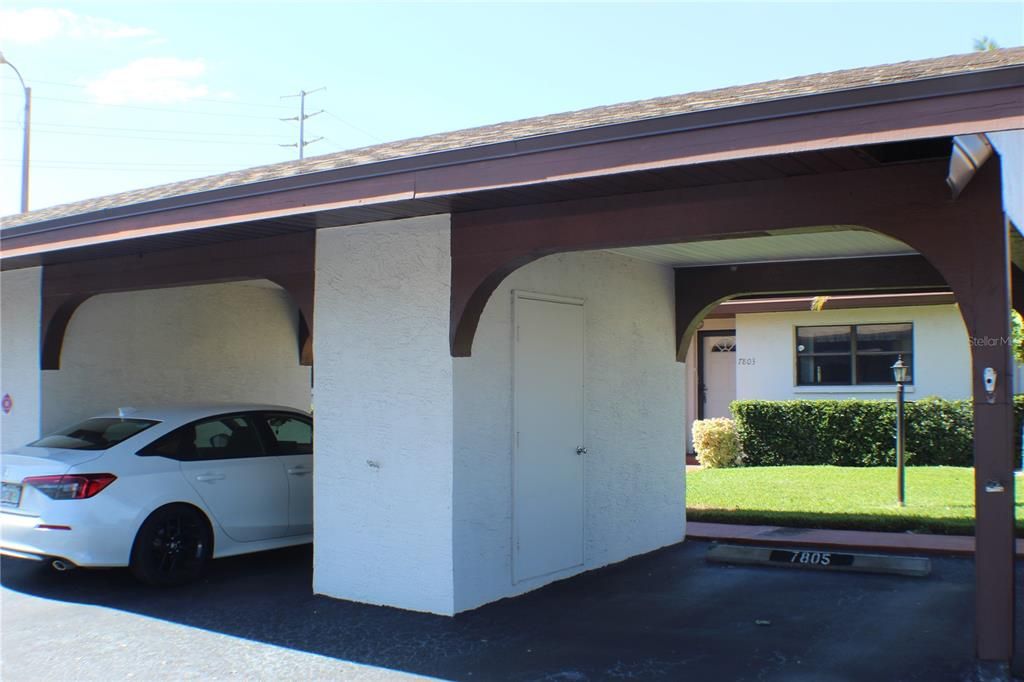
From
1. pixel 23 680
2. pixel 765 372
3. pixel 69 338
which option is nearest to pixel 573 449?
pixel 23 680

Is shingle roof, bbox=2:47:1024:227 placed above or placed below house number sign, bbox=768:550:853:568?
above

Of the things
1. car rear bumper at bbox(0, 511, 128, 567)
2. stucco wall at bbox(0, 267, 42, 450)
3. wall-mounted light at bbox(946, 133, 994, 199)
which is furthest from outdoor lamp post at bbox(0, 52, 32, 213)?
wall-mounted light at bbox(946, 133, 994, 199)

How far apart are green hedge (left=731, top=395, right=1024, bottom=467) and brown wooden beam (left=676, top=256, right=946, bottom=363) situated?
7.32 metres

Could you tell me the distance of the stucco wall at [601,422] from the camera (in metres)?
7.24

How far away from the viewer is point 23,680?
5773mm

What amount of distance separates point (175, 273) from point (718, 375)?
13730mm

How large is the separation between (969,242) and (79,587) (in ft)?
23.7

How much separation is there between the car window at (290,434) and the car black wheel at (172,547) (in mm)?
1093

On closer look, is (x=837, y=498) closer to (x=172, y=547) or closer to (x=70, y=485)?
(x=172, y=547)

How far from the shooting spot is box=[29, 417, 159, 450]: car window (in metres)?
8.22

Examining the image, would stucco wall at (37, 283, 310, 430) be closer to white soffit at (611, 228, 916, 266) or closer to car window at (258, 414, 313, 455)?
car window at (258, 414, 313, 455)

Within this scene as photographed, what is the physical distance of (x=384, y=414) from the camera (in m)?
7.40

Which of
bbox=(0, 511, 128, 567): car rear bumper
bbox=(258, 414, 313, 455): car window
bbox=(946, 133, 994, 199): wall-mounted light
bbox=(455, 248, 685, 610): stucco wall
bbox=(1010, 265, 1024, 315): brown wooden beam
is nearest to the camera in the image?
bbox=(946, 133, 994, 199): wall-mounted light

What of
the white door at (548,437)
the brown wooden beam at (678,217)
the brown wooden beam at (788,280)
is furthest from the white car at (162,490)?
the brown wooden beam at (788,280)
